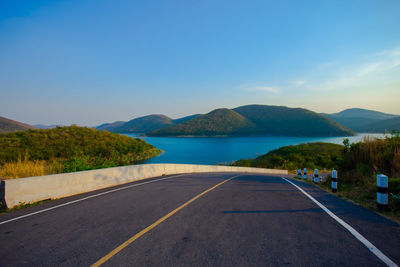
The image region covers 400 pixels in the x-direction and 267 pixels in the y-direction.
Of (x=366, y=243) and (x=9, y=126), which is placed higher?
(x=9, y=126)

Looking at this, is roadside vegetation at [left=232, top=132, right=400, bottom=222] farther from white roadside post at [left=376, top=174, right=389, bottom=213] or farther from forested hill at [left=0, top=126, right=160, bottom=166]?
forested hill at [left=0, top=126, right=160, bottom=166]

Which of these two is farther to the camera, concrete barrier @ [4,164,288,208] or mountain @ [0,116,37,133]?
mountain @ [0,116,37,133]

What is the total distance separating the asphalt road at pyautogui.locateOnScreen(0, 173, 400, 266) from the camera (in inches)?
113

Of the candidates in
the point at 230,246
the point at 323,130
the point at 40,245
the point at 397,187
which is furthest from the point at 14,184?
the point at 323,130

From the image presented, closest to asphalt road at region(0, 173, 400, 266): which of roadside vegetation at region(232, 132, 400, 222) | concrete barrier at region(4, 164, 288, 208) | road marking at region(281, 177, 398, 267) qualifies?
road marking at region(281, 177, 398, 267)

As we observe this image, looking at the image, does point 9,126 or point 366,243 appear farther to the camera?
point 9,126

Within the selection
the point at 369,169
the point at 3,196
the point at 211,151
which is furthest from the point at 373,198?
the point at 211,151

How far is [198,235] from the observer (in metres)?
3.63

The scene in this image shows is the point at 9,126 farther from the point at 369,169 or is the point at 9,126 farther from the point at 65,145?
the point at 369,169

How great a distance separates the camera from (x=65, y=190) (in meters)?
7.20

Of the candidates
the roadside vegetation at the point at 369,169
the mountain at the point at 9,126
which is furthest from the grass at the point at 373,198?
the mountain at the point at 9,126

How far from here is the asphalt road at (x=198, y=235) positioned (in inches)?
113

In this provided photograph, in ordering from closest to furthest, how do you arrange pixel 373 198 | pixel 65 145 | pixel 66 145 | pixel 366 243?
pixel 366 243 < pixel 373 198 < pixel 65 145 < pixel 66 145

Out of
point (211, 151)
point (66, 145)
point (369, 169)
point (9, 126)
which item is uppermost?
point (9, 126)
